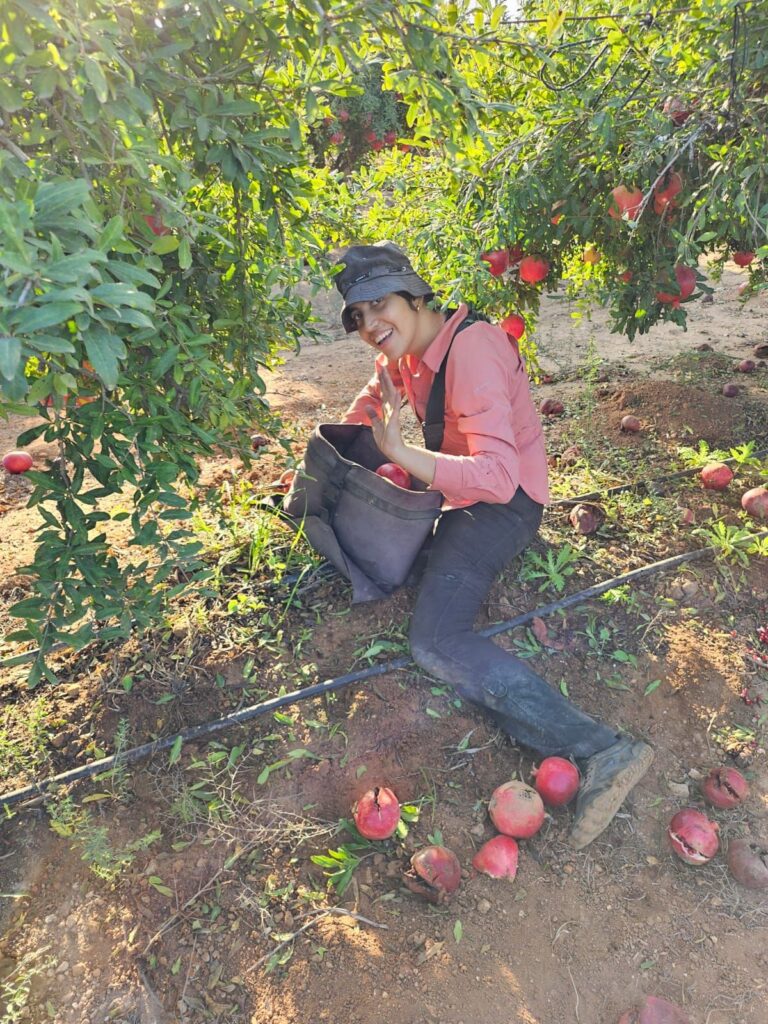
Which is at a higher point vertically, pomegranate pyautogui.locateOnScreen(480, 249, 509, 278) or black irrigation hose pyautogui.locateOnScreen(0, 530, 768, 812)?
pomegranate pyautogui.locateOnScreen(480, 249, 509, 278)

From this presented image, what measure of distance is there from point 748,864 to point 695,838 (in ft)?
0.57

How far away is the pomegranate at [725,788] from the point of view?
2.30 metres

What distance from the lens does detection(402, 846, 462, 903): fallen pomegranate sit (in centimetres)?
207

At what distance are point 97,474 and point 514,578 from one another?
1.92m

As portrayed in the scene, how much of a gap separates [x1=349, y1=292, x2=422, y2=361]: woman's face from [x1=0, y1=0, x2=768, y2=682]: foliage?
0.19 metres

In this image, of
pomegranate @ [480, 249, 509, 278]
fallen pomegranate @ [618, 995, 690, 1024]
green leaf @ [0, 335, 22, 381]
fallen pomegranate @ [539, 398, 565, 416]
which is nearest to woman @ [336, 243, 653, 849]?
fallen pomegranate @ [618, 995, 690, 1024]

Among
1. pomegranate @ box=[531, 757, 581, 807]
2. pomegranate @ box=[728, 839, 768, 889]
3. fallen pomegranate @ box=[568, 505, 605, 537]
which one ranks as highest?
fallen pomegranate @ box=[568, 505, 605, 537]

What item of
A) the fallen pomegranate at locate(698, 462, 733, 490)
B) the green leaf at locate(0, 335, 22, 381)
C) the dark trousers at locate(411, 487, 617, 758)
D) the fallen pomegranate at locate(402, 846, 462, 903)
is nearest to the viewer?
the green leaf at locate(0, 335, 22, 381)

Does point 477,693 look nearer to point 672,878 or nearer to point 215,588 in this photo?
point 672,878

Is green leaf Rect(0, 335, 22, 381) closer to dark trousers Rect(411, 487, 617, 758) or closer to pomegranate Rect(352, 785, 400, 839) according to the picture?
pomegranate Rect(352, 785, 400, 839)

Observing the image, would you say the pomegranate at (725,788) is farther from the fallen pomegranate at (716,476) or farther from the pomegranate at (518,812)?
the fallen pomegranate at (716,476)

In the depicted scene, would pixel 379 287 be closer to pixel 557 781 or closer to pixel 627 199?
pixel 627 199

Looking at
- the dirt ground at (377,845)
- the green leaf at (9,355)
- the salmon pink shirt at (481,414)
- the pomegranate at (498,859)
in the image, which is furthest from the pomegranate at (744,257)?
the green leaf at (9,355)

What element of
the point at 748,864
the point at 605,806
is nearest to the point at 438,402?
the point at 605,806
